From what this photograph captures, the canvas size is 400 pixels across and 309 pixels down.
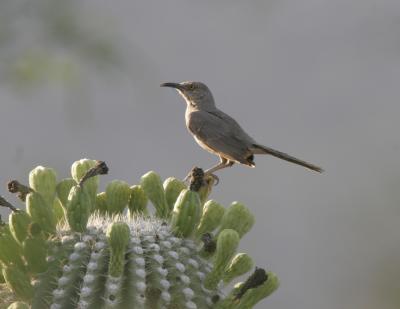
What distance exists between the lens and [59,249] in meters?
3.30

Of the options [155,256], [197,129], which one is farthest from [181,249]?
[197,129]

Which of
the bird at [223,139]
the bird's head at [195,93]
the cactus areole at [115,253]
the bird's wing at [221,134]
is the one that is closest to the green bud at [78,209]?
the cactus areole at [115,253]

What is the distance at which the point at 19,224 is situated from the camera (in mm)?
Result: 3264

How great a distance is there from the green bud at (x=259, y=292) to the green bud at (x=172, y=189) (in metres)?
0.61

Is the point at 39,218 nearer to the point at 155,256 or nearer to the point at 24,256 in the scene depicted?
the point at 24,256

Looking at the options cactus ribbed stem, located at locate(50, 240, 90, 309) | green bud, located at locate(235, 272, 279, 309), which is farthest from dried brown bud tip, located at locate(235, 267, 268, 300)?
cactus ribbed stem, located at locate(50, 240, 90, 309)

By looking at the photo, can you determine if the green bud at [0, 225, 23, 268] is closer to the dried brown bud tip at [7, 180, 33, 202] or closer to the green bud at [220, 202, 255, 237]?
the dried brown bud tip at [7, 180, 33, 202]

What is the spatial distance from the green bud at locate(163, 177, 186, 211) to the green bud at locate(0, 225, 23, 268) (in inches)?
32.5

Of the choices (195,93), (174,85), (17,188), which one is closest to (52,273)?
(17,188)

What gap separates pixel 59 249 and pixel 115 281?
277 millimetres

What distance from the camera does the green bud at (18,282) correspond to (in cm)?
312

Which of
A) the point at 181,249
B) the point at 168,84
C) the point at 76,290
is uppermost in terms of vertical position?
the point at 168,84

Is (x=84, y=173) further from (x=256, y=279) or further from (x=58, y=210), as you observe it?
(x=256, y=279)

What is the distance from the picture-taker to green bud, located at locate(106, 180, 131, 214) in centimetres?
372
